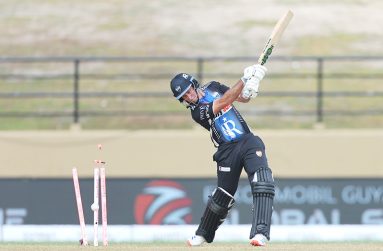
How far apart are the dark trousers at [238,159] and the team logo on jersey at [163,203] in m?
6.17

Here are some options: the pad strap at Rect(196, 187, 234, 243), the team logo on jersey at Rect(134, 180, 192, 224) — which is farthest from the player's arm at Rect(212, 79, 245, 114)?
the team logo on jersey at Rect(134, 180, 192, 224)

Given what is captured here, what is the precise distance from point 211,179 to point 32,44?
10.0 meters

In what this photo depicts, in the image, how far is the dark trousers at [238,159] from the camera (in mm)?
13070

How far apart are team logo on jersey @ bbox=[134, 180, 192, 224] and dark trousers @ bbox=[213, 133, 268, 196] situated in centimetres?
617

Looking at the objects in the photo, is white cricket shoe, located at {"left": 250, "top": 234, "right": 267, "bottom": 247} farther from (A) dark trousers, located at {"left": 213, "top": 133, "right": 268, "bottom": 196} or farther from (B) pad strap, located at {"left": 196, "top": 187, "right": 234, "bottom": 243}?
(B) pad strap, located at {"left": 196, "top": 187, "right": 234, "bottom": 243}

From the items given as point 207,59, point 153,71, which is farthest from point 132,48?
point 207,59

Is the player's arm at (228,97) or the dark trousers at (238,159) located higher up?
the player's arm at (228,97)

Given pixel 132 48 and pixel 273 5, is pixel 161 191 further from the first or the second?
pixel 273 5

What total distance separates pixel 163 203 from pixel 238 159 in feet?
21.3

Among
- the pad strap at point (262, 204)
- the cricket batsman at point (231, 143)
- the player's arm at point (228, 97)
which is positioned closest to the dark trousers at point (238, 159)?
the cricket batsman at point (231, 143)

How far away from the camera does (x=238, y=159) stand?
13.2 meters

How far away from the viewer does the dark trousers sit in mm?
13070

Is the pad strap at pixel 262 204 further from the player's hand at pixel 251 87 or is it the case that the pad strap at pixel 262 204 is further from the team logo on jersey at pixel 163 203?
the team logo on jersey at pixel 163 203

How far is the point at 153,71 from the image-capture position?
26.8 m
